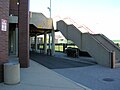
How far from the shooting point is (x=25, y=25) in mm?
14680

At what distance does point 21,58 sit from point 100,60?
6473 mm

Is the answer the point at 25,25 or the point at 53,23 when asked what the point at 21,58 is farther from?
the point at 53,23

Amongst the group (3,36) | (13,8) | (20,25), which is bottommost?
(3,36)

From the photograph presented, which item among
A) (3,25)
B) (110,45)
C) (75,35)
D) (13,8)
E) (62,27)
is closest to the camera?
(3,25)

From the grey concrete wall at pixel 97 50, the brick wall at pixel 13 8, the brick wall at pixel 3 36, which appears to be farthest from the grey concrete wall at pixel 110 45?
the brick wall at pixel 3 36

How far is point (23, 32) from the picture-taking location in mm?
14758

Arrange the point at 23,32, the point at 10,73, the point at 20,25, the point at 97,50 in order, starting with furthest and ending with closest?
1. the point at 97,50
2. the point at 23,32
3. the point at 20,25
4. the point at 10,73

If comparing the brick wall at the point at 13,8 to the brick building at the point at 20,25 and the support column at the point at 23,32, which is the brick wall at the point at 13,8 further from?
the support column at the point at 23,32

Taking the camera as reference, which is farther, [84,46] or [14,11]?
[14,11]

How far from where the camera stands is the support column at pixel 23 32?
47.1 ft

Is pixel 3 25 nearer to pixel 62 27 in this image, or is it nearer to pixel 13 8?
pixel 13 8

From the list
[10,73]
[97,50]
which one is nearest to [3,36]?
[10,73]

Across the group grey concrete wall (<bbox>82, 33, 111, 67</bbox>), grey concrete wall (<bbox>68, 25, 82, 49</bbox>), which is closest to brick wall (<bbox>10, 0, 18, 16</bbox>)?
grey concrete wall (<bbox>68, 25, 82, 49</bbox>)

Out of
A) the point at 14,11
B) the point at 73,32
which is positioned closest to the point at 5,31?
the point at 73,32
